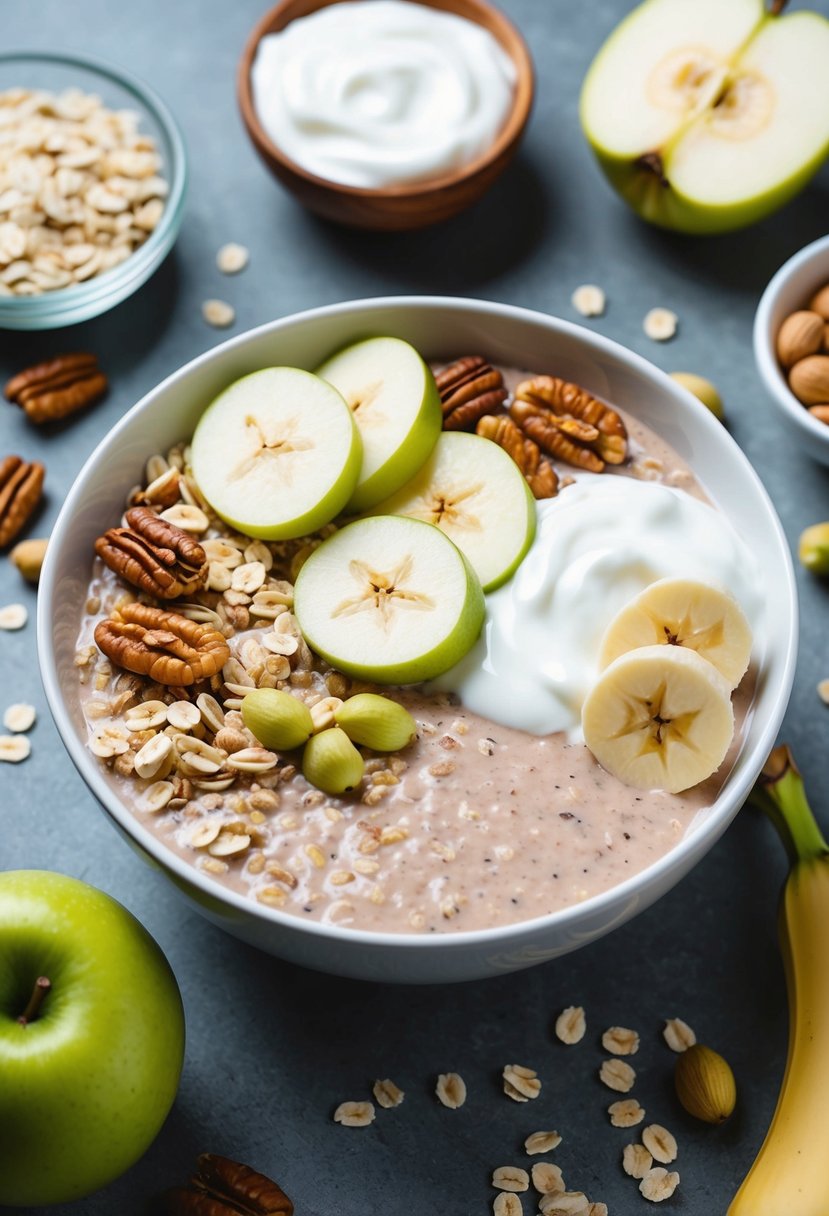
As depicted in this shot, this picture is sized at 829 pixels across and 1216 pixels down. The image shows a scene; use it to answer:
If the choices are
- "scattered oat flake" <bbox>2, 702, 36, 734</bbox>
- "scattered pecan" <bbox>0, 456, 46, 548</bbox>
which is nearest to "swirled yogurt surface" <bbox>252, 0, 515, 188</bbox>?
"scattered pecan" <bbox>0, 456, 46, 548</bbox>

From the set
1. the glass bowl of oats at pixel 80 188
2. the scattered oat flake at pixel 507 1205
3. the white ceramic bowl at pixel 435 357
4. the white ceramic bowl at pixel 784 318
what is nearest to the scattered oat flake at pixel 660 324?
the white ceramic bowl at pixel 784 318

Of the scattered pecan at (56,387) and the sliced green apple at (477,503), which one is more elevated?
the sliced green apple at (477,503)

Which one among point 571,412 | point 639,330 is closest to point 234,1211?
point 571,412

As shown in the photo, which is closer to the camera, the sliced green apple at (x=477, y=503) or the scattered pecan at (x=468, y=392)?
the sliced green apple at (x=477, y=503)

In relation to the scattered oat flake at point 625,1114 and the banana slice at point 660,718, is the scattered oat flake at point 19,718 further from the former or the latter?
the scattered oat flake at point 625,1114

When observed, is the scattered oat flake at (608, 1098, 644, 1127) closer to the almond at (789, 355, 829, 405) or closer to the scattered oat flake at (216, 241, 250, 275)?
the almond at (789, 355, 829, 405)

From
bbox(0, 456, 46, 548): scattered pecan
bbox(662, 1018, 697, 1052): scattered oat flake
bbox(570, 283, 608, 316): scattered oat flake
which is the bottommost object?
bbox(0, 456, 46, 548): scattered pecan

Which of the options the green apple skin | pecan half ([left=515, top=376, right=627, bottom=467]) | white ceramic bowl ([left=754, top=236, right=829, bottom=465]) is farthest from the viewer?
white ceramic bowl ([left=754, top=236, right=829, bottom=465])

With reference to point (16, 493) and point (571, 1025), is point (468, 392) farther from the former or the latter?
point (571, 1025)
